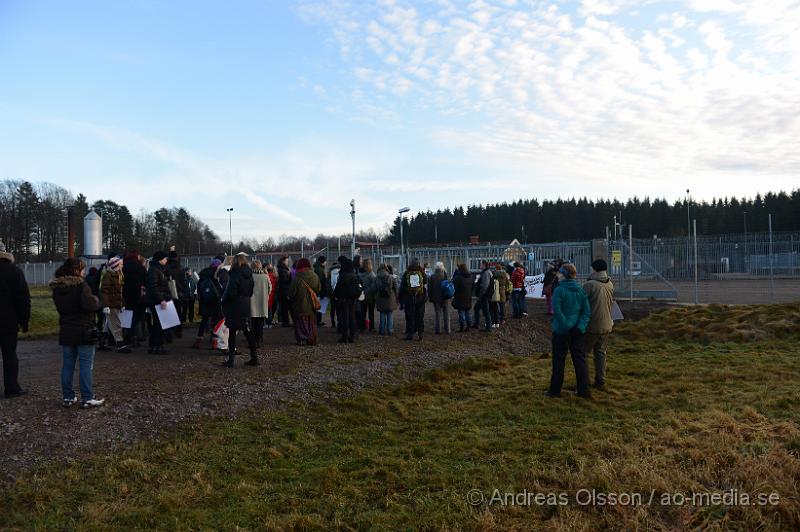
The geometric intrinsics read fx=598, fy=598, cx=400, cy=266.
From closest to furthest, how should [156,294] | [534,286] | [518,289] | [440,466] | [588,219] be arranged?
[440,466], [156,294], [518,289], [534,286], [588,219]

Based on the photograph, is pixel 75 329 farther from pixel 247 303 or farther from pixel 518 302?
pixel 518 302

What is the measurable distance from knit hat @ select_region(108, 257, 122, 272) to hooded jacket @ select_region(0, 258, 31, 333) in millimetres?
2608

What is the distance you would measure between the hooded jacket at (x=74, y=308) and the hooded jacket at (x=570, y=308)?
19.9 ft

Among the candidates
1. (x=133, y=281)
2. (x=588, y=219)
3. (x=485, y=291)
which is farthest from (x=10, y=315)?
(x=588, y=219)

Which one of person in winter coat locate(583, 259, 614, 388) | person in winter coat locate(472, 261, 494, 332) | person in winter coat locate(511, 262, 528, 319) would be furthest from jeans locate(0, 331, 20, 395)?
person in winter coat locate(511, 262, 528, 319)

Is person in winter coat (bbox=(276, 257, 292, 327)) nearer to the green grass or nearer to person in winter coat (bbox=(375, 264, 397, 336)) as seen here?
person in winter coat (bbox=(375, 264, 397, 336))

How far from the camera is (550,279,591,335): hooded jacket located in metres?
8.54

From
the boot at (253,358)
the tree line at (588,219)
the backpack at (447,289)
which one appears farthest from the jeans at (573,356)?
the tree line at (588,219)

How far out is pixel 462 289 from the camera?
1456 cm

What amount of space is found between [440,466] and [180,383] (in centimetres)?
426

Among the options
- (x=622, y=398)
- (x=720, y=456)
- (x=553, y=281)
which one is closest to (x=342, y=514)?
(x=720, y=456)

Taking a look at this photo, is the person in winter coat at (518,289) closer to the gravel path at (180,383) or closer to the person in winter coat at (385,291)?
the gravel path at (180,383)

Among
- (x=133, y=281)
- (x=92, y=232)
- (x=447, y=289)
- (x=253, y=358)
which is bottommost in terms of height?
(x=253, y=358)

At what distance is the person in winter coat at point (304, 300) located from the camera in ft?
38.6
